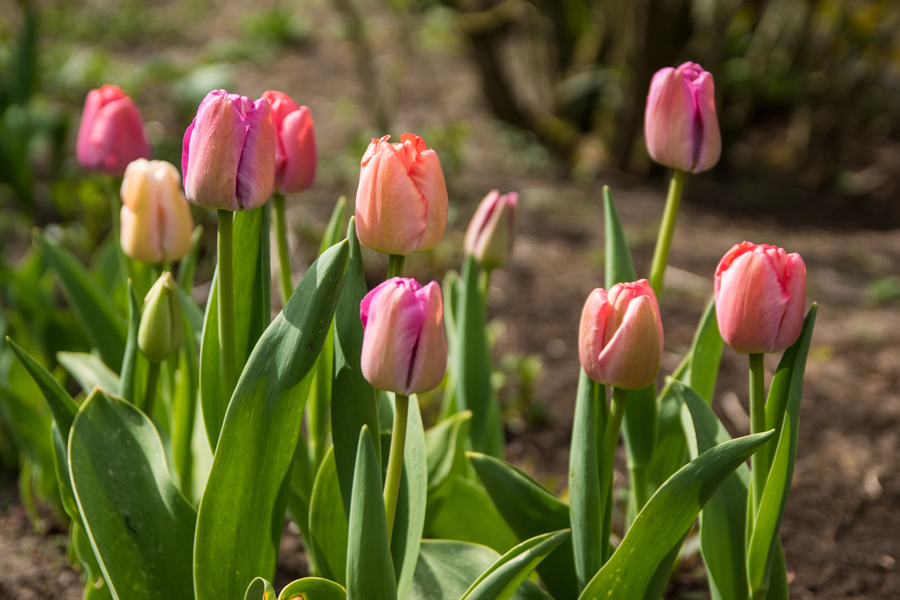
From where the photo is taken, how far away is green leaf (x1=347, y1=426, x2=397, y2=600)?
2.54ft

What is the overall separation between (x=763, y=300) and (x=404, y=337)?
40 cm

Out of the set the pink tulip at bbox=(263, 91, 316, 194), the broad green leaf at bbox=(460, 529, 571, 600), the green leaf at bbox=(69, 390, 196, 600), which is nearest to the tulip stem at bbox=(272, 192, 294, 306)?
the pink tulip at bbox=(263, 91, 316, 194)

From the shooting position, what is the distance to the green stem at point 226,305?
2.88 ft

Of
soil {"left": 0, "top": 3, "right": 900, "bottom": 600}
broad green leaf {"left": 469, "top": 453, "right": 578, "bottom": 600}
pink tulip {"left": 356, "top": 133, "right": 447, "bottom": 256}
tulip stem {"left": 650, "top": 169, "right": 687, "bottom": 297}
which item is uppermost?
pink tulip {"left": 356, "top": 133, "right": 447, "bottom": 256}

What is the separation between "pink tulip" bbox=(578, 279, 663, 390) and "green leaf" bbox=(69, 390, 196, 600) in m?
0.57

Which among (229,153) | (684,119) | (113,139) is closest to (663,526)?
(684,119)

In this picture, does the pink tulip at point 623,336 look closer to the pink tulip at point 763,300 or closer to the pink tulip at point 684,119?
the pink tulip at point 763,300

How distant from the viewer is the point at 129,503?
0.96 metres

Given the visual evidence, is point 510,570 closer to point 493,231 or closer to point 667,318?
point 493,231

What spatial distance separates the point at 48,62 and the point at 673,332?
5.46 meters

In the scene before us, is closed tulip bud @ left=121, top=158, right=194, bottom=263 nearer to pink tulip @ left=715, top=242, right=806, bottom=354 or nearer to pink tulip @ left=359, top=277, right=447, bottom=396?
pink tulip @ left=359, top=277, right=447, bottom=396

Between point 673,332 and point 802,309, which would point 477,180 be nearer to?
point 673,332

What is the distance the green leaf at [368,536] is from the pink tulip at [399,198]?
22cm

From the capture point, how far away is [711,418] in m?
0.96
